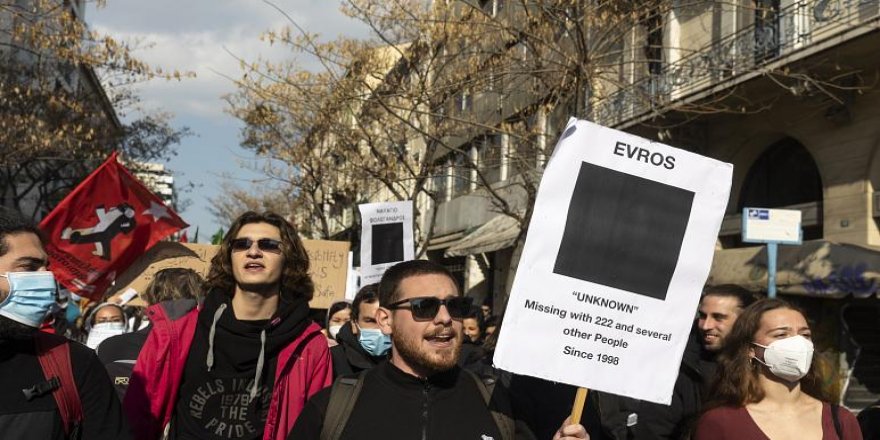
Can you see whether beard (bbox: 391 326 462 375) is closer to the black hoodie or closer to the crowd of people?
the crowd of people

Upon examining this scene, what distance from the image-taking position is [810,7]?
13.8 m

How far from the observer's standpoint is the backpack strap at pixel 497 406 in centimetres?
299

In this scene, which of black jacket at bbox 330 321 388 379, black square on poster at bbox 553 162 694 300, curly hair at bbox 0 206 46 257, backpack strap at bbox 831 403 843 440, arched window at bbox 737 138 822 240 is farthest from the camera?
arched window at bbox 737 138 822 240

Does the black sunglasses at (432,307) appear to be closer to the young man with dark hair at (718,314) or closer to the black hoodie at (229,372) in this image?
the black hoodie at (229,372)

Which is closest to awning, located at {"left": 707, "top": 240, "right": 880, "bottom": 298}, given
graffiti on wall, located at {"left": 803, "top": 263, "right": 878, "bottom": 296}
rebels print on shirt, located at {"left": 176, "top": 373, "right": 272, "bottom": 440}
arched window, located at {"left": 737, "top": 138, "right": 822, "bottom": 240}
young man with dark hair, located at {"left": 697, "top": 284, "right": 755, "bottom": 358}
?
graffiti on wall, located at {"left": 803, "top": 263, "right": 878, "bottom": 296}

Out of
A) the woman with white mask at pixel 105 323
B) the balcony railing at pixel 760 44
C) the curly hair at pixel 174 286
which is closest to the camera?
the curly hair at pixel 174 286

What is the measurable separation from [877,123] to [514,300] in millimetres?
12640

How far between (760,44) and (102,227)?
A: 1128 cm

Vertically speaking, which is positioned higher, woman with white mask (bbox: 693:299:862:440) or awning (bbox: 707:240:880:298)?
awning (bbox: 707:240:880:298)

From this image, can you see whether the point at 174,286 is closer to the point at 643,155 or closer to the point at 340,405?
the point at 340,405

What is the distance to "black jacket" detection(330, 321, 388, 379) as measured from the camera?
5008 mm

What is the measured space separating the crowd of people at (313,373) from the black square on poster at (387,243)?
3922mm

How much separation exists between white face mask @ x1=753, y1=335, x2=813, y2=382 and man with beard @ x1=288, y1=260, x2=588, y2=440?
1218 mm

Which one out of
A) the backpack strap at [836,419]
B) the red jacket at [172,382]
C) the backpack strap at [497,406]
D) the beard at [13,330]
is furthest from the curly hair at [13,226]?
the backpack strap at [836,419]
